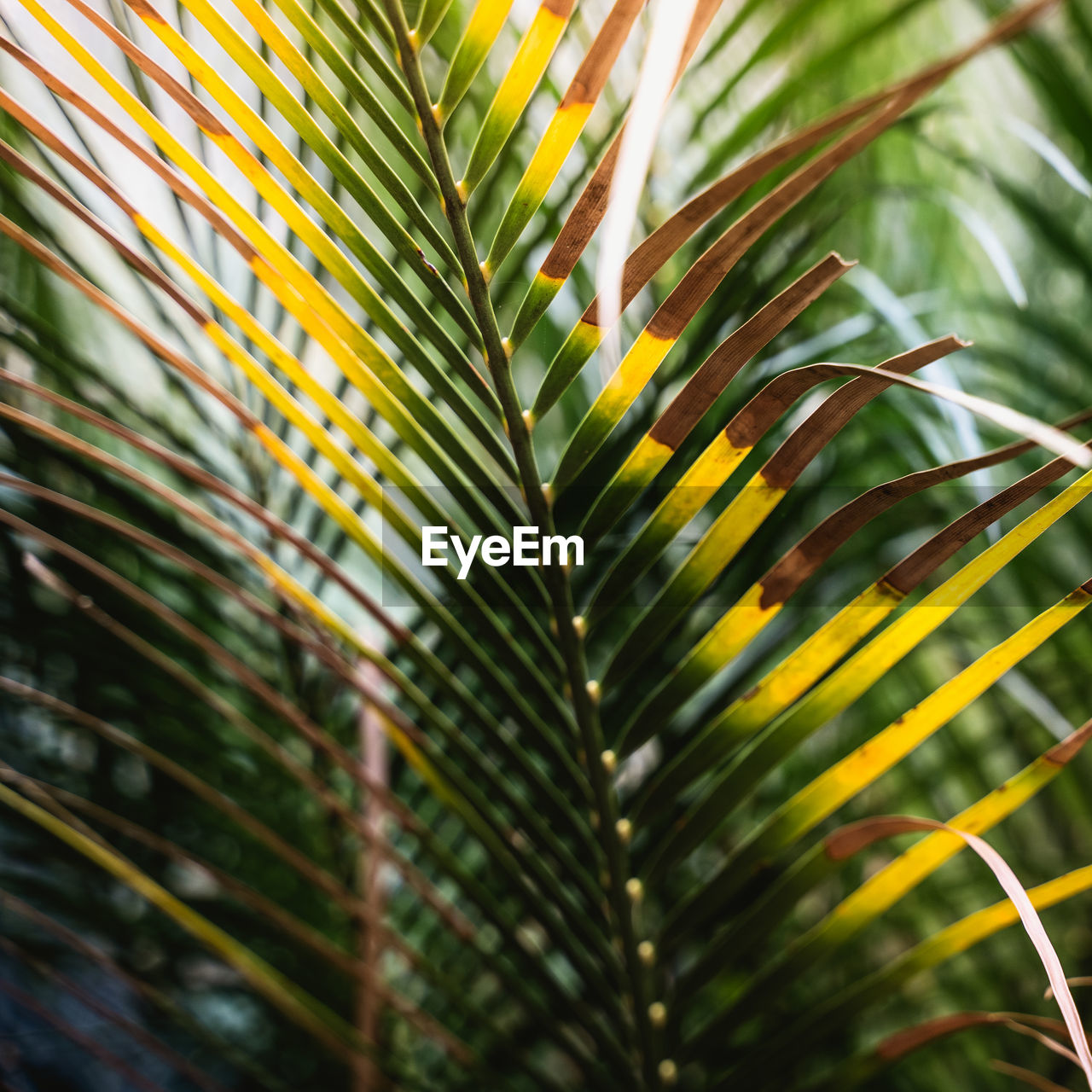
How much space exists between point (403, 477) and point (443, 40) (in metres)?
0.33

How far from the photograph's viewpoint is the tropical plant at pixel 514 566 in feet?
0.75

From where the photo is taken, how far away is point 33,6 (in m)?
0.22

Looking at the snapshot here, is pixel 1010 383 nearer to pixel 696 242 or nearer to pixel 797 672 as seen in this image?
pixel 696 242

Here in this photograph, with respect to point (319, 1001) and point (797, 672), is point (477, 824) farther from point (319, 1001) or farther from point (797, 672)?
point (319, 1001)

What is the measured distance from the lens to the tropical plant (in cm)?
23

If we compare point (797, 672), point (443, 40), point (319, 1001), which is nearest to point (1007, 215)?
point (443, 40)

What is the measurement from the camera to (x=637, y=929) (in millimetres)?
333

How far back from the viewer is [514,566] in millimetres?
305

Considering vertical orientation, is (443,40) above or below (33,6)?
above

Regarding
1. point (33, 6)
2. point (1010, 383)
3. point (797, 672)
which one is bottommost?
point (797, 672)

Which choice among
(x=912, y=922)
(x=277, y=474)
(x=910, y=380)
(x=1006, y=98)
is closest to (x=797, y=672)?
(x=910, y=380)

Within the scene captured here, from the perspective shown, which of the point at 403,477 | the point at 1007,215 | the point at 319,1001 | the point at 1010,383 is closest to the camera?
the point at 403,477

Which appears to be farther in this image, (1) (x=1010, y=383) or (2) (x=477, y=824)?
(1) (x=1010, y=383)

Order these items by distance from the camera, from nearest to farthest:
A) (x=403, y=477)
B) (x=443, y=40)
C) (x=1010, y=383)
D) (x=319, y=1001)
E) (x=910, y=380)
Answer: (x=910, y=380), (x=403, y=477), (x=443, y=40), (x=319, y=1001), (x=1010, y=383)
